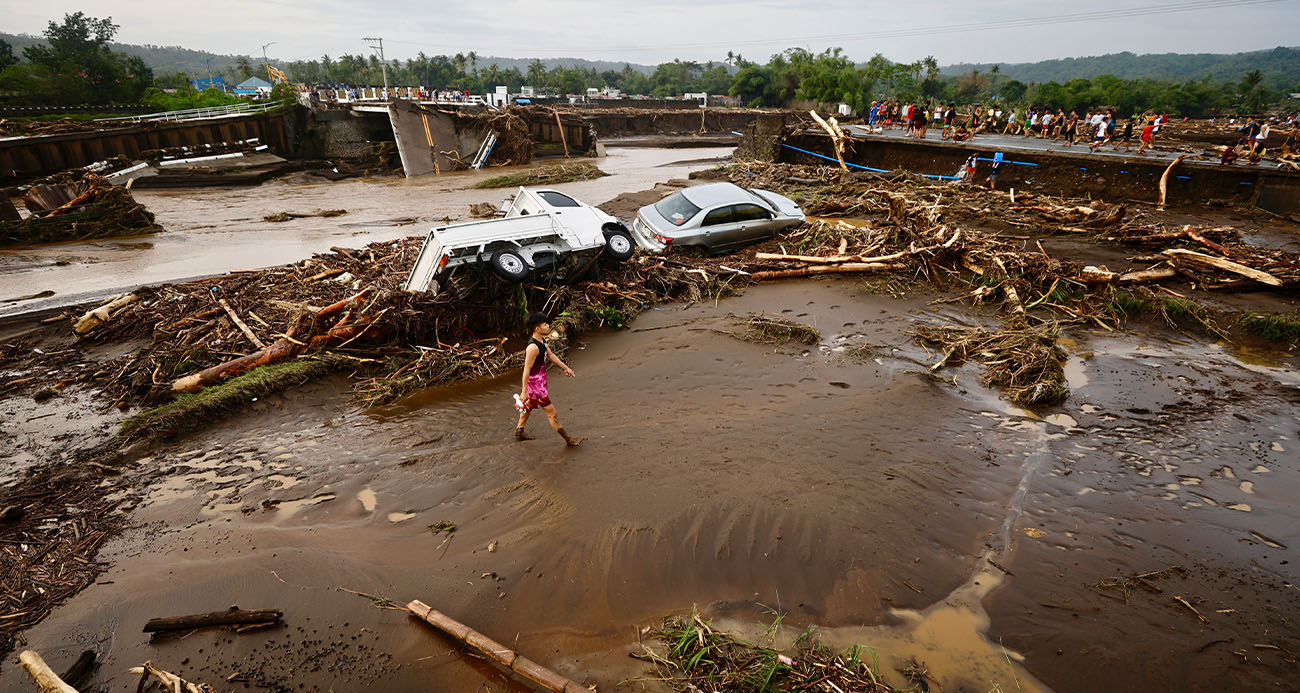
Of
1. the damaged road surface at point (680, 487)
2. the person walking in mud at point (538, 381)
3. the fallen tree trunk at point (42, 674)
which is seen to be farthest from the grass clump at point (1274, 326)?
the fallen tree trunk at point (42, 674)

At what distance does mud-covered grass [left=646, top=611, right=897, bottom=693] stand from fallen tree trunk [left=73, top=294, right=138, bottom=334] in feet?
34.7

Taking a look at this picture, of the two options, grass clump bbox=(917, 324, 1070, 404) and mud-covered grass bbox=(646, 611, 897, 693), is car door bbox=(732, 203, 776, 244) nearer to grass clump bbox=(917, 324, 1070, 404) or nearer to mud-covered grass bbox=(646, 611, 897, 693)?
grass clump bbox=(917, 324, 1070, 404)

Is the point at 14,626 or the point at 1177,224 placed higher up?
the point at 1177,224

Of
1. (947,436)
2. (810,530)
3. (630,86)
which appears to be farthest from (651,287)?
(630,86)

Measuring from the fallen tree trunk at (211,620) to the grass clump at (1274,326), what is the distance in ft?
41.5

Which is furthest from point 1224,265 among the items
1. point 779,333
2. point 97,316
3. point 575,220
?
point 97,316

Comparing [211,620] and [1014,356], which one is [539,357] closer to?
[211,620]

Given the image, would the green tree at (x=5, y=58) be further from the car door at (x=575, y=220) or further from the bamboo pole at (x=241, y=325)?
the car door at (x=575, y=220)

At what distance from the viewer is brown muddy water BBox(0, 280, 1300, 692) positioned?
150 inches

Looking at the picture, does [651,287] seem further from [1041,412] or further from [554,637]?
[554,637]

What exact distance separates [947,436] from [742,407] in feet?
7.11

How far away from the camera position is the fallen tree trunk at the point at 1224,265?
30.7 ft

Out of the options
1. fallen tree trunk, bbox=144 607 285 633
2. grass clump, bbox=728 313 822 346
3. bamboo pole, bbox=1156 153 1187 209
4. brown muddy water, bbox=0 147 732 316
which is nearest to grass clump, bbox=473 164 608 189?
brown muddy water, bbox=0 147 732 316

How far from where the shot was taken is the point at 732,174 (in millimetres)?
22891
